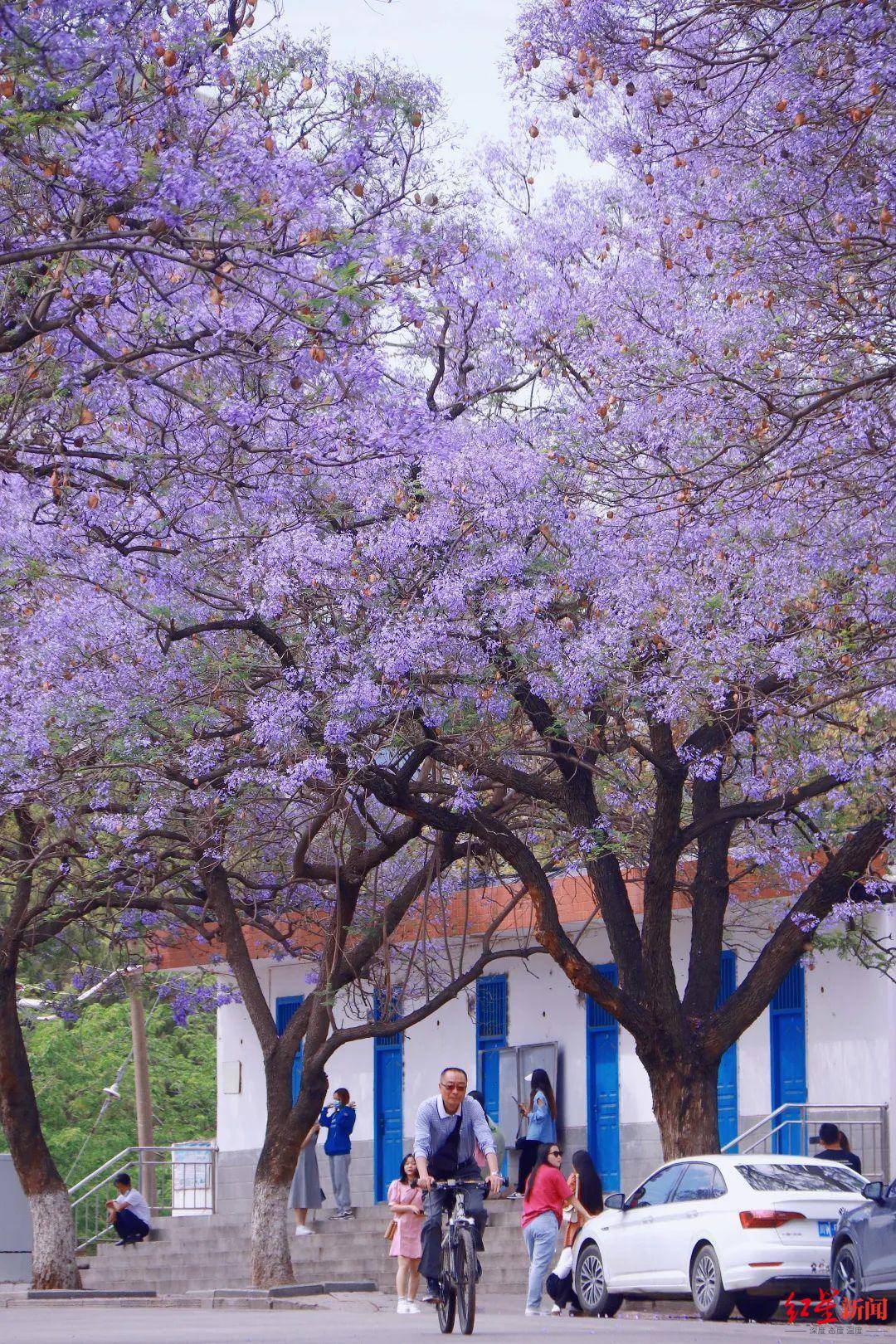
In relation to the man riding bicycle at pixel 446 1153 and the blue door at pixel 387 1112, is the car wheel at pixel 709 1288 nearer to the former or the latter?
the man riding bicycle at pixel 446 1153

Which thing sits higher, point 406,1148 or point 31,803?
point 31,803

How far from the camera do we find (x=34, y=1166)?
22734 mm

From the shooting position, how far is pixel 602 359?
→ 17891mm

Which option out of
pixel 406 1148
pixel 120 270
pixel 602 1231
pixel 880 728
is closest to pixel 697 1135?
pixel 602 1231

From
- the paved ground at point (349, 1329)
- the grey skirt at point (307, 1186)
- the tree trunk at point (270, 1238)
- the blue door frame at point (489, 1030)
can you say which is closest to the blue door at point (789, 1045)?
the blue door frame at point (489, 1030)

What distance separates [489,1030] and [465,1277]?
1616 centimetres

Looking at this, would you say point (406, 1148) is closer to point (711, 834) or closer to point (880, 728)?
point (711, 834)

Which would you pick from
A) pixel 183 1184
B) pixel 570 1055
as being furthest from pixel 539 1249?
pixel 183 1184

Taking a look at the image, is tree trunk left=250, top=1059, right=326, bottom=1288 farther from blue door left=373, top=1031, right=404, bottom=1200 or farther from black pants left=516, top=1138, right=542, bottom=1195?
blue door left=373, top=1031, right=404, bottom=1200

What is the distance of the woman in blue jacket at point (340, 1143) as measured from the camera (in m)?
26.6

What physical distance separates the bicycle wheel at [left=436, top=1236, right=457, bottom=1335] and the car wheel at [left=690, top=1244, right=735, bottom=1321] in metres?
3.56

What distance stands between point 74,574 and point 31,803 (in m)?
2.69

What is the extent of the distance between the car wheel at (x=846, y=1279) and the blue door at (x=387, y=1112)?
14.5 meters

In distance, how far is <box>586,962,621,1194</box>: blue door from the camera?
83.0ft
